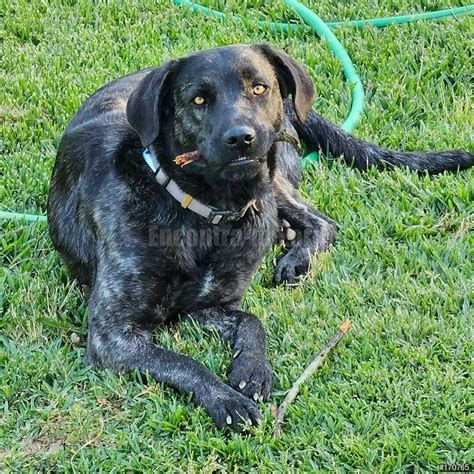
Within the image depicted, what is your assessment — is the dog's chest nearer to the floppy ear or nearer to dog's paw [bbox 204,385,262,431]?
the floppy ear

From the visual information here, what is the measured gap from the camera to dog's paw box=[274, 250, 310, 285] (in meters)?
5.19

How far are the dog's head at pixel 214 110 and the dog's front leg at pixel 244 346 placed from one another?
704 millimetres

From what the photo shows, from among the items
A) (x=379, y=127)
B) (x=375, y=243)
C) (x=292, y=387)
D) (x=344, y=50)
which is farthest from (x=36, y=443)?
(x=344, y=50)

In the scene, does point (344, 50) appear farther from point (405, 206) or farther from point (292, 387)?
point (292, 387)

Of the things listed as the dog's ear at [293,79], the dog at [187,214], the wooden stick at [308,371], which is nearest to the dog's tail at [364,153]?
the dog at [187,214]

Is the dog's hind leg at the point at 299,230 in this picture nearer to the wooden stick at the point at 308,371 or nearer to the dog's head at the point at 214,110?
the wooden stick at the point at 308,371

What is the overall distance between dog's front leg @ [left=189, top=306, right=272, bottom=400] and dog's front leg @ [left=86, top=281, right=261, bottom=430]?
108 millimetres

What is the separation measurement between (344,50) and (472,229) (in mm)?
2016

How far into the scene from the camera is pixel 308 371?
4.41 meters

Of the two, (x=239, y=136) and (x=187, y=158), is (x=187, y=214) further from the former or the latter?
(x=239, y=136)

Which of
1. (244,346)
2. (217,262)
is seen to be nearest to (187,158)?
(217,262)

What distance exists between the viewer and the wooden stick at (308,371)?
419 cm

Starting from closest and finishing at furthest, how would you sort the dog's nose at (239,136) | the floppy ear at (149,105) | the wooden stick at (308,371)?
the wooden stick at (308,371) → the dog's nose at (239,136) → the floppy ear at (149,105)

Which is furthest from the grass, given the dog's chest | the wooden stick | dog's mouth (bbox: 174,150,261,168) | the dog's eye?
the dog's eye
